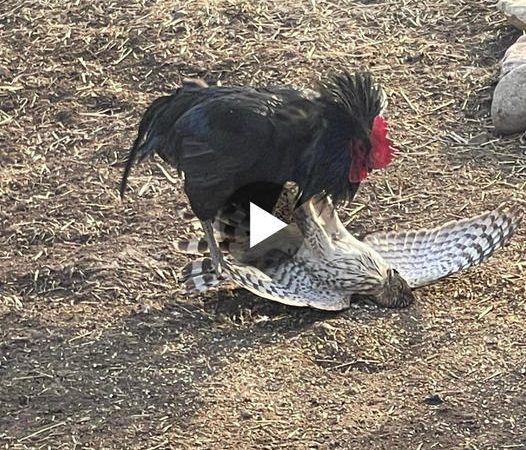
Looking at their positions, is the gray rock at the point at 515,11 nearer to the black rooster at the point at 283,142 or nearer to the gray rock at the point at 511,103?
the gray rock at the point at 511,103

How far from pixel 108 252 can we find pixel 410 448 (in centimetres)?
199

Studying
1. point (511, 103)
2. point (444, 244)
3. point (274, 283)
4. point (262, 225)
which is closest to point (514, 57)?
point (511, 103)

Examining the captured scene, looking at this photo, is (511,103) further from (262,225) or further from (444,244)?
(262,225)

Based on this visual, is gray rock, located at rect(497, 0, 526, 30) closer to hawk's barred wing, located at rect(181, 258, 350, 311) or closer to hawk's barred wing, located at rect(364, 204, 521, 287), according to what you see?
hawk's barred wing, located at rect(364, 204, 521, 287)

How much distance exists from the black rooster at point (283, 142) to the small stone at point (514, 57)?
1956 mm

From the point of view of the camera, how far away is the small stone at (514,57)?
6.93 meters

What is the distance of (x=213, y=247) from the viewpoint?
552cm

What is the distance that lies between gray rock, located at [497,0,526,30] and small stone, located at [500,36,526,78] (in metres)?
0.24

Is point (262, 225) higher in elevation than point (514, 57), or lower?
lower

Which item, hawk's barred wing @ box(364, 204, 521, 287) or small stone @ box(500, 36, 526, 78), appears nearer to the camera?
hawk's barred wing @ box(364, 204, 521, 287)

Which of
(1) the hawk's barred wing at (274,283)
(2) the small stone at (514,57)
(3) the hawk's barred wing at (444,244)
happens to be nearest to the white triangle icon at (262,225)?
(1) the hawk's barred wing at (274,283)

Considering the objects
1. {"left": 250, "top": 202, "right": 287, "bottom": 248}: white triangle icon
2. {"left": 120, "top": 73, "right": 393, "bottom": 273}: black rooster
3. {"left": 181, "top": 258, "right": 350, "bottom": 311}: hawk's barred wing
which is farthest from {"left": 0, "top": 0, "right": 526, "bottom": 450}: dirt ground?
{"left": 120, "top": 73, "right": 393, "bottom": 273}: black rooster

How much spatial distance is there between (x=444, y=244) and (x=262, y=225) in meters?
0.95

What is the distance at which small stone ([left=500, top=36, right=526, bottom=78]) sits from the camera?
693cm
